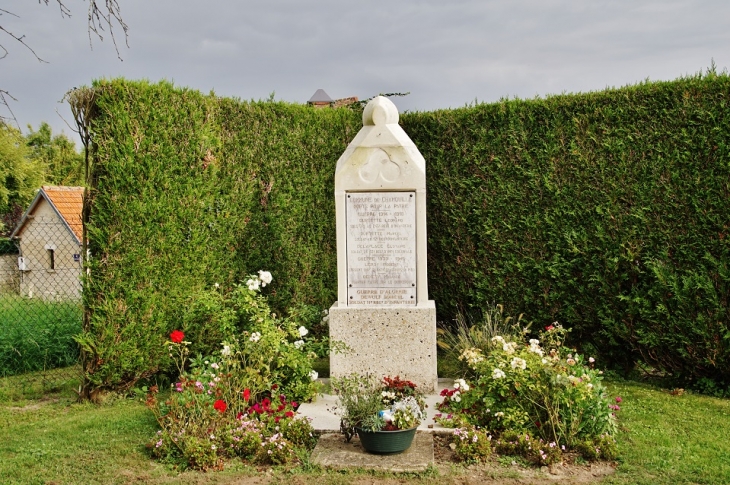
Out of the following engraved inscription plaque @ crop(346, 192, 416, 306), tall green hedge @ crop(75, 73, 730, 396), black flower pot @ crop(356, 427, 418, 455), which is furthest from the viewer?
tall green hedge @ crop(75, 73, 730, 396)

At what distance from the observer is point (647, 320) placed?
6.41 meters

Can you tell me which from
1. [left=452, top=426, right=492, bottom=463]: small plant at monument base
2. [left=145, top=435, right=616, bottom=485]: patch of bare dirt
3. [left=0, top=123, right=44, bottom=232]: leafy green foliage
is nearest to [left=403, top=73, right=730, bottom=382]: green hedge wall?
[left=145, top=435, right=616, bottom=485]: patch of bare dirt

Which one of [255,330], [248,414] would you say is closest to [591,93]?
[255,330]

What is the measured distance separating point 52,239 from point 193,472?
1777 centimetres

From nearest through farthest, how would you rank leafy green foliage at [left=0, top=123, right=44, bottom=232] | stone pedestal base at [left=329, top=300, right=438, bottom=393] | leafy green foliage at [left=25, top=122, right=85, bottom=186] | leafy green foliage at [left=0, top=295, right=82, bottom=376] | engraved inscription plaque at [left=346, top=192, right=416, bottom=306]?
stone pedestal base at [left=329, top=300, right=438, bottom=393] → engraved inscription plaque at [left=346, top=192, right=416, bottom=306] → leafy green foliage at [left=0, top=295, right=82, bottom=376] → leafy green foliage at [left=0, top=123, right=44, bottom=232] → leafy green foliage at [left=25, top=122, right=85, bottom=186]

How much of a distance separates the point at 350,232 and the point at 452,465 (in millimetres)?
2399

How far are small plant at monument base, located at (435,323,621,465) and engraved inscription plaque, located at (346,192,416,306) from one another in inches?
51.5

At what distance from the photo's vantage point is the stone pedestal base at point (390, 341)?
568 centimetres

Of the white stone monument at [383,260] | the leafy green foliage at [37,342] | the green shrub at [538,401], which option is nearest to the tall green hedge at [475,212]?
the white stone monument at [383,260]

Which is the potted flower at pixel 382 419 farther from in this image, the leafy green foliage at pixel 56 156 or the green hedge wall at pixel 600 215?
the leafy green foliage at pixel 56 156

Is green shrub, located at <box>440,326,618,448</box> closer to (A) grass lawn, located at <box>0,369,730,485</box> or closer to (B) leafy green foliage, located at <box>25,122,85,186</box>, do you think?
(A) grass lawn, located at <box>0,369,730,485</box>

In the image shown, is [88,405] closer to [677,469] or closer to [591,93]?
[677,469]

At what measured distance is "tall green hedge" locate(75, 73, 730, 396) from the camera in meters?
5.93

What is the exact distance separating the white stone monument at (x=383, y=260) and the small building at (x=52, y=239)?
1042 cm
